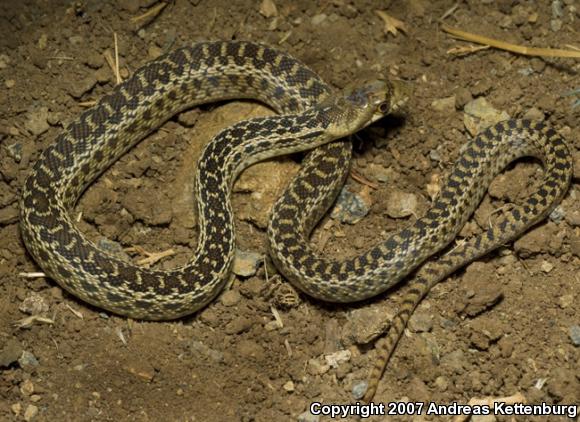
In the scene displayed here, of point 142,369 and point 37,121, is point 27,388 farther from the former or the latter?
point 37,121

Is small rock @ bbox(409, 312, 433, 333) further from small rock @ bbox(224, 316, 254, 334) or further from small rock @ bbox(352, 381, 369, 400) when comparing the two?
small rock @ bbox(224, 316, 254, 334)

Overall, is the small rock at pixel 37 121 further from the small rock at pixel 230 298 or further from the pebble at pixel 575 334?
the pebble at pixel 575 334

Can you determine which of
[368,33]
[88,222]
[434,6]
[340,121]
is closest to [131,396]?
[88,222]

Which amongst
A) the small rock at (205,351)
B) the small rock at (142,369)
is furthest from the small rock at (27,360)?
the small rock at (205,351)

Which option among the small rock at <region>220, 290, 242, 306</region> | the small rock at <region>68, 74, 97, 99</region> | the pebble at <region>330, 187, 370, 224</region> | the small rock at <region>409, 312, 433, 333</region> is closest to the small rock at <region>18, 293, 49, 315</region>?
the small rock at <region>220, 290, 242, 306</region>

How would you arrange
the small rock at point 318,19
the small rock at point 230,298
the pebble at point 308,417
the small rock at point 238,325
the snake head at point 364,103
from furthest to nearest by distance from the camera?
the small rock at point 318,19
the snake head at point 364,103
the small rock at point 230,298
the small rock at point 238,325
the pebble at point 308,417

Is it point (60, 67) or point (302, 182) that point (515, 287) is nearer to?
point (302, 182)
